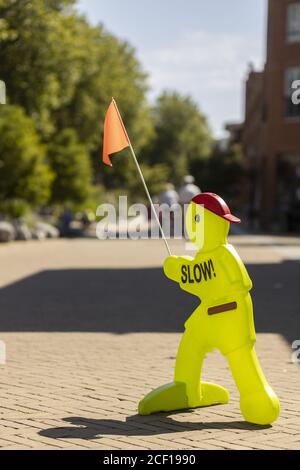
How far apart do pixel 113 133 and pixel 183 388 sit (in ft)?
6.64

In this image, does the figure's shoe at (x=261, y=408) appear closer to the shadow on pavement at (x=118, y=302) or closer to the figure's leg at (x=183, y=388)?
the figure's leg at (x=183, y=388)

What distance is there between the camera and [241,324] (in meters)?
6.73

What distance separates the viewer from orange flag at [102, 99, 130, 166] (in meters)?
7.30

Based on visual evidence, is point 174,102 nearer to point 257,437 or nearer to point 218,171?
point 218,171

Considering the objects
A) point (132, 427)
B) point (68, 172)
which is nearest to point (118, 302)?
point (132, 427)

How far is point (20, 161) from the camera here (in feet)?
110

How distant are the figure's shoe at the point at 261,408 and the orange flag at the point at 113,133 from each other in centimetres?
211

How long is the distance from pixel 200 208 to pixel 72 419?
176cm

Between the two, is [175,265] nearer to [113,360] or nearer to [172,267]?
[172,267]

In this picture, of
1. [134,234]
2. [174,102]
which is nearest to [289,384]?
[134,234]

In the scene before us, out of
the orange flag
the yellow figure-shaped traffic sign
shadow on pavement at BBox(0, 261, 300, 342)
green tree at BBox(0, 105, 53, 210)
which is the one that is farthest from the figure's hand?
green tree at BBox(0, 105, 53, 210)

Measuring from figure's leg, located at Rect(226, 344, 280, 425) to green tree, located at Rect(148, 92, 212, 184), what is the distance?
82.2m

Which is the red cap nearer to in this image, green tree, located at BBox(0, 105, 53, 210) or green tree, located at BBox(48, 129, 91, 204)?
green tree, located at BBox(0, 105, 53, 210)
